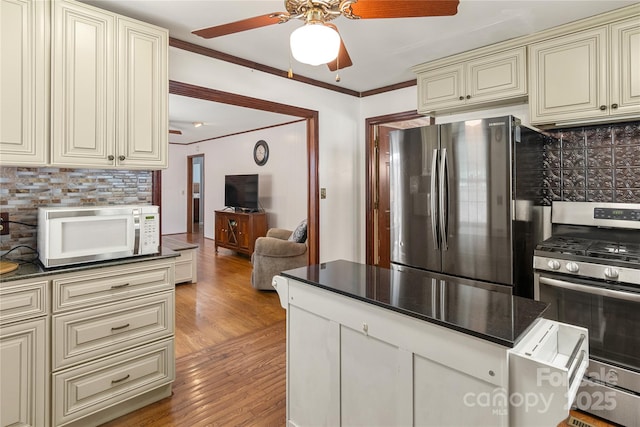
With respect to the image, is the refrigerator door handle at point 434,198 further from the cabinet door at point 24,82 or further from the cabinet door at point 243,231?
the cabinet door at point 243,231

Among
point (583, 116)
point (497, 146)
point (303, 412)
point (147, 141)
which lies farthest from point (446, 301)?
point (147, 141)

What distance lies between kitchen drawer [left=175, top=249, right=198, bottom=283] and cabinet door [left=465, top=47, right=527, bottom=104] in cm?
374

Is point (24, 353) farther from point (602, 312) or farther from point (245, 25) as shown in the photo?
point (602, 312)

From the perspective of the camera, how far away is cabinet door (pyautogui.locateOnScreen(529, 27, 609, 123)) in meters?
2.24

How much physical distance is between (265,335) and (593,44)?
3255 mm

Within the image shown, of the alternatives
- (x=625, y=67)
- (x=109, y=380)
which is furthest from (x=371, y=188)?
(x=109, y=380)

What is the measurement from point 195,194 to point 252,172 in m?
3.07

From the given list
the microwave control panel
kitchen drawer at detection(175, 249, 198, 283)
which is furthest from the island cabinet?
kitchen drawer at detection(175, 249, 198, 283)

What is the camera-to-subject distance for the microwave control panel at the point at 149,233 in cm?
217

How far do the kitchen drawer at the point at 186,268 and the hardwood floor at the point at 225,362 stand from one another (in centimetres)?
10

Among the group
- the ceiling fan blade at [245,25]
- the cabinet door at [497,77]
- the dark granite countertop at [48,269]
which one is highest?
the cabinet door at [497,77]

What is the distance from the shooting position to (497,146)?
7.66 ft

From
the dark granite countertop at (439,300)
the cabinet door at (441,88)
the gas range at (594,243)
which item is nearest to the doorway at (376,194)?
the cabinet door at (441,88)

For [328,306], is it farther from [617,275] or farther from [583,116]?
[583,116]
